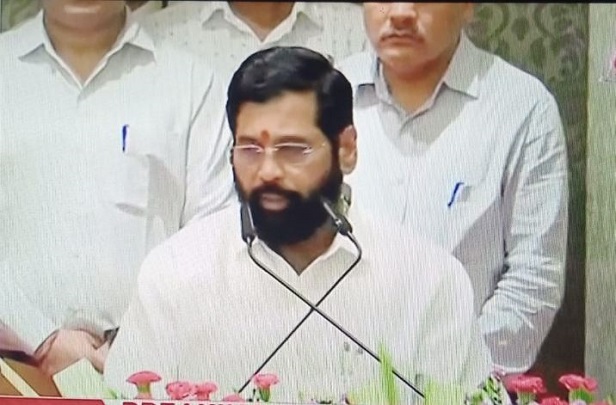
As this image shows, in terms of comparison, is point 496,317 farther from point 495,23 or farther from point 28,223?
point 28,223

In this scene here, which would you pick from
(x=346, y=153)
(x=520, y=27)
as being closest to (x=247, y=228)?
(x=346, y=153)

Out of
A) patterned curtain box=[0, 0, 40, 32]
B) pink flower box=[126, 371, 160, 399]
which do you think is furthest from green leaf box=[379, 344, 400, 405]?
patterned curtain box=[0, 0, 40, 32]

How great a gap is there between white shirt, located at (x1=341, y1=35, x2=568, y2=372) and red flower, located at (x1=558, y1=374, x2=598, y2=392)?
0.22 ft

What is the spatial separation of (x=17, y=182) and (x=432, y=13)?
27.8 inches

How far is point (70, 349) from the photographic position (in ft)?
4.60

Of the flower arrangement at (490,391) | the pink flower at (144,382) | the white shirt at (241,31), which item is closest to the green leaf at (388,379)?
the flower arrangement at (490,391)

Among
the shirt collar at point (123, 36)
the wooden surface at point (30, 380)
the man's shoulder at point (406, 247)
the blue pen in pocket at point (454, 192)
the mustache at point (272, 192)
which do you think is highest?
the shirt collar at point (123, 36)

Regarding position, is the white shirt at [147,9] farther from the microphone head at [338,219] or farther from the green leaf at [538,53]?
the green leaf at [538,53]

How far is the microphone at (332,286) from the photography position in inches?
54.1

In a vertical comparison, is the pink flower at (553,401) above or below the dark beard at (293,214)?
below

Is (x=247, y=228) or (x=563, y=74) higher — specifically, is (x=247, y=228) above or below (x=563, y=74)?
below

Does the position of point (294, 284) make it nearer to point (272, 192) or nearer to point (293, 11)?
point (272, 192)

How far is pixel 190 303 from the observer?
139cm

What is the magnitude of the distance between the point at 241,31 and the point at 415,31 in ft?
0.90
